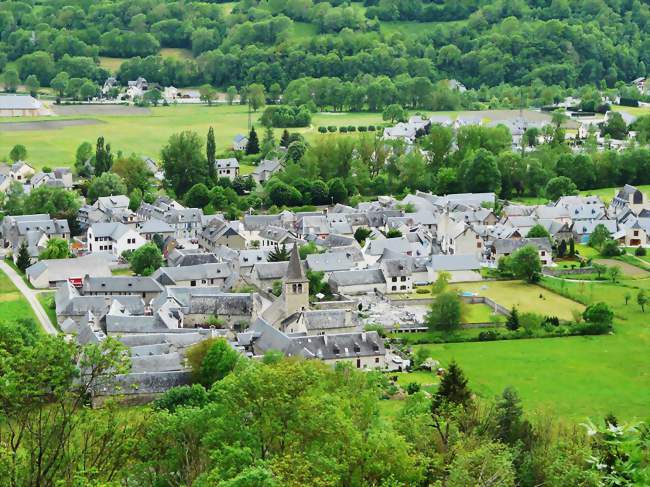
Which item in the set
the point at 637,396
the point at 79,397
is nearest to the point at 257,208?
the point at 637,396

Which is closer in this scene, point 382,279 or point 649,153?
point 382,279

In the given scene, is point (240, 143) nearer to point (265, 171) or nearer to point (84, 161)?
point (265, 171)

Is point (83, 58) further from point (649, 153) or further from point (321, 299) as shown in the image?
point (321, 299)

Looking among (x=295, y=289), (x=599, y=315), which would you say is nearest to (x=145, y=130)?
(x=295, y=289)

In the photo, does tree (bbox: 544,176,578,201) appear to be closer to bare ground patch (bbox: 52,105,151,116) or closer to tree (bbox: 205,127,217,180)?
tree (bbox: 205,127,217,180)

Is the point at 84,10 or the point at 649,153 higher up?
the point at 84,10
